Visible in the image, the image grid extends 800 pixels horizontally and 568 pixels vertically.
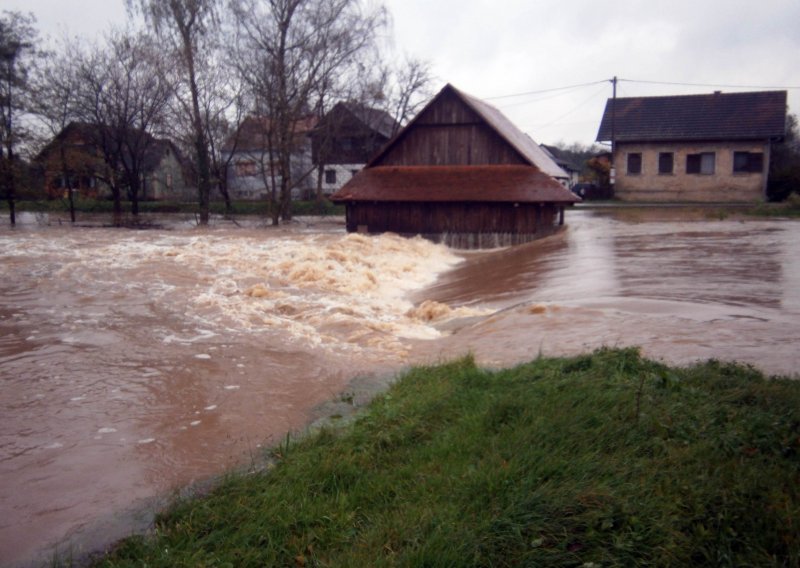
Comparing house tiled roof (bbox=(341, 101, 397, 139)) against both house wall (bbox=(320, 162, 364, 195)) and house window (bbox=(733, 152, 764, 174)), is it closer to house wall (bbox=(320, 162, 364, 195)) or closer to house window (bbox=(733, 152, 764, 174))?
house wall (bbox=(320, 162, 364, 195))

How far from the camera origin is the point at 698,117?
42.7 metres

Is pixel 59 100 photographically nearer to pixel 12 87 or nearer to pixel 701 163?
pixel 12 87

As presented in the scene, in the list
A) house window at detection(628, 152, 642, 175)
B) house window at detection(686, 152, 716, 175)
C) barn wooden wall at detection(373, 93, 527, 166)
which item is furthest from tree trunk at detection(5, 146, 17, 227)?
house window at detection(686, 152, 716, 175)

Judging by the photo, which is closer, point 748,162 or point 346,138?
point 748,162

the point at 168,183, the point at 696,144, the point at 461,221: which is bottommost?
the point at 461,221

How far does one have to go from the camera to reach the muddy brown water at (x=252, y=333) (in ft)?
21.0

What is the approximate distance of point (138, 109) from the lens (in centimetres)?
3772

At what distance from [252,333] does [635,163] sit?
121 feet

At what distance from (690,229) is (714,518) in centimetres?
2323

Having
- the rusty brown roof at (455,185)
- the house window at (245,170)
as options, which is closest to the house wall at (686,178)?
the rusty brown roof at (455,185)

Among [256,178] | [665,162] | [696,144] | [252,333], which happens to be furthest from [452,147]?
[256,178]

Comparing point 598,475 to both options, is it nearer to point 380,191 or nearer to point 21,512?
point 21,512

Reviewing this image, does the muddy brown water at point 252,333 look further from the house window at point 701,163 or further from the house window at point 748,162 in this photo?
the house window at point 701,163

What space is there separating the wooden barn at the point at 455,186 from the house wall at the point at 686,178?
59.0 feet
